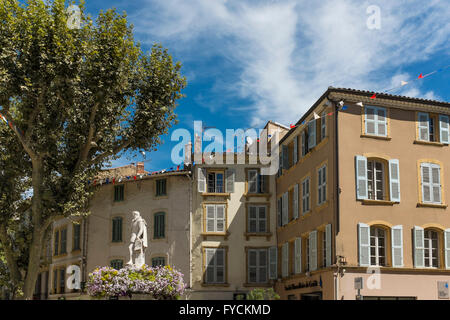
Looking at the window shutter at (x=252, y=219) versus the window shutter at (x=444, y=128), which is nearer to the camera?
the window shutter at (x=444, y=128)

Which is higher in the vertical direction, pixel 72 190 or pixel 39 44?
pixel 39 44

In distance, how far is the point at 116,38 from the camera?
73.9 ft

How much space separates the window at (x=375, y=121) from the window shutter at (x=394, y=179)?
130cm

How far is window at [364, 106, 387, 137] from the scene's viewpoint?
23984 mm

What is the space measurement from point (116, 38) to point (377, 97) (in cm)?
1091

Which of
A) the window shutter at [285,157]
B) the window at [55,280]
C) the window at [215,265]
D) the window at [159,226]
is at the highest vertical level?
the window shutter at [285,157]

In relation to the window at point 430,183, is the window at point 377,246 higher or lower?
lower

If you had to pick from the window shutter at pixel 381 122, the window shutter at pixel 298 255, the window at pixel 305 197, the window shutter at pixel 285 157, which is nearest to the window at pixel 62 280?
the window shutter at pixel 285 157

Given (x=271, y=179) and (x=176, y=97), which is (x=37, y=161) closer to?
(x=176, y=97)

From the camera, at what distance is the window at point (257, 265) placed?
32.2 metres

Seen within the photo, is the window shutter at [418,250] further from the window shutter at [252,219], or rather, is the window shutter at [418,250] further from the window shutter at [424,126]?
the window shutter at [252,219]

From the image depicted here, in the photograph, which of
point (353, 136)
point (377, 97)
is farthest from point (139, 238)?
point (377, 97)

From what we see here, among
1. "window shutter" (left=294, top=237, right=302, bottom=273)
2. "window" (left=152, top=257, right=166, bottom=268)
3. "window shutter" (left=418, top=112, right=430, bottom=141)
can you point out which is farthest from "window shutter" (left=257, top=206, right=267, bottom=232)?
"window shutter" (left=418, top=112, right=430, bottom=141)
